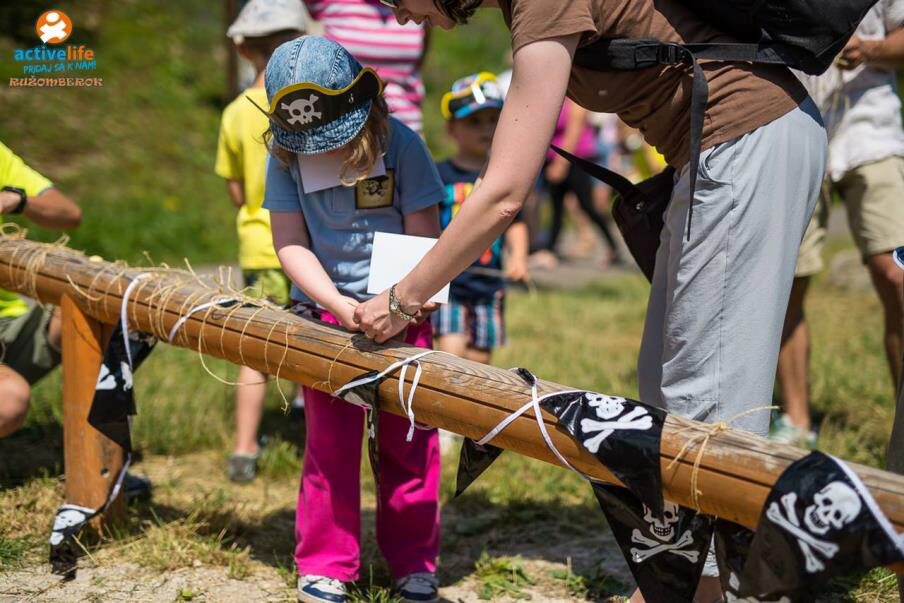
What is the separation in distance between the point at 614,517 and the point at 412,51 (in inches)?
119

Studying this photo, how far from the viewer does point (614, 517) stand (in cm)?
229

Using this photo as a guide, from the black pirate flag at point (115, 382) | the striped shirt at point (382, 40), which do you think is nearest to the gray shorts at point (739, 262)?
the black pirate flag at point (115, 382)

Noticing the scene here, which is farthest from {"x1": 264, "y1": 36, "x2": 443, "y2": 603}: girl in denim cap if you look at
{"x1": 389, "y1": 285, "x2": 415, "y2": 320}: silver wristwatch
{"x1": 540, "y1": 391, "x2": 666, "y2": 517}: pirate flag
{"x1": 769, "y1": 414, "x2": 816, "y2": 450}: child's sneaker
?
{"x1": 769, "y1": 414, "x2": 816, "y2": 450}: child's sneaker

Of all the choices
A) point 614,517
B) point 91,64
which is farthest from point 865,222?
point 91,64

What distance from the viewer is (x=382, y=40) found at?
15.5 ft

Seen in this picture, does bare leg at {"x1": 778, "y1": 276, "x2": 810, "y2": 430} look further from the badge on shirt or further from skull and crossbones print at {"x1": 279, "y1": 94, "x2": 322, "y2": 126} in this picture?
skull and crossbones print at {"x1": 279, "y1": 94, "x2": 322, "y2": 126}

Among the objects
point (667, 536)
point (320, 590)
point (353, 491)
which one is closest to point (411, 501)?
point (353, 491)

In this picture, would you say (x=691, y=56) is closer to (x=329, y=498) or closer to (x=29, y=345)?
(x=329, y=498)

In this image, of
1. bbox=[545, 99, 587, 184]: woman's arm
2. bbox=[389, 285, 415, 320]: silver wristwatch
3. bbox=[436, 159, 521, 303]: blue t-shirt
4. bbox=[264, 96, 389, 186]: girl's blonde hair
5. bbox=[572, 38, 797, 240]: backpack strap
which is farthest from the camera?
bbox=[545, 99, 587, 184]: woman's arm

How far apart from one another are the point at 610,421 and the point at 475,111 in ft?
8.38

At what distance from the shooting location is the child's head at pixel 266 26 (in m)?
3.98

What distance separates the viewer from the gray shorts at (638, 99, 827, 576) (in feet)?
7.39

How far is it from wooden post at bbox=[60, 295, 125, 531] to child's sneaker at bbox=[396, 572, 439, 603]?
102 cm

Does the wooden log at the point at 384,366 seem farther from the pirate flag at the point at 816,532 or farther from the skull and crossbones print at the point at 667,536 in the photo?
the skull and crossbones print at the point at 667,536
